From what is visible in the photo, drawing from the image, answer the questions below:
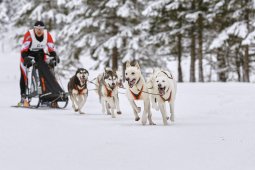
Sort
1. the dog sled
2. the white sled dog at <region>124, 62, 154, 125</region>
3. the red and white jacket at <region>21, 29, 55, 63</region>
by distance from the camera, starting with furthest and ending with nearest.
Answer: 1. the red and white jacket at <region>21, 29, 55, 63</region>
2. the dog sled
3. the white sled dog at <region>124, 62, 154, 125</region>

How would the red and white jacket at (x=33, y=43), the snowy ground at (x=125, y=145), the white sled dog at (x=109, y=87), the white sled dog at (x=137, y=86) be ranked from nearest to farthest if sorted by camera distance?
the snowy ground at (x=125, y=145)
the white sled dog at (x=137, y=86)
the white sled dog at (x=109, y=87)
the red and white jacket at (x=33, y=43)

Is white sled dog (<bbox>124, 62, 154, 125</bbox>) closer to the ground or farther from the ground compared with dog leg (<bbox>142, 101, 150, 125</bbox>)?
farther from the ground

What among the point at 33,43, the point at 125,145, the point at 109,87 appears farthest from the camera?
the point at 33,43

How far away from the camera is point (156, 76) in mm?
8992

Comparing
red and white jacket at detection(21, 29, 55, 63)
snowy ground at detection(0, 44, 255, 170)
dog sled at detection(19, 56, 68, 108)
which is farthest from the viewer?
red and white jacket at detection(21, 29, 55, 63)

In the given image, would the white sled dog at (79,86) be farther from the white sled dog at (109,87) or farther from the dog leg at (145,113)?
the dog leg at (145,113)

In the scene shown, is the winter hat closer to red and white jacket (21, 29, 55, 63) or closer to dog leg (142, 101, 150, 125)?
red and white jacket (21, 29, 55, 63)

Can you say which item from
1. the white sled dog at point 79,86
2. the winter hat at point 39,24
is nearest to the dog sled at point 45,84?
the white sled dog at point 79,86

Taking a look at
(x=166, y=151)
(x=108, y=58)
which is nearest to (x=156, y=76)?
(x=166, y=151)

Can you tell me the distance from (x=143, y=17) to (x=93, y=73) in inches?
422

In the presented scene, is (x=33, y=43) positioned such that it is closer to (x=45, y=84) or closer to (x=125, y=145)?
(x=45, y=84)

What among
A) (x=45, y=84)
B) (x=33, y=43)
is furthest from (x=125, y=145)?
(x=33, y=43)

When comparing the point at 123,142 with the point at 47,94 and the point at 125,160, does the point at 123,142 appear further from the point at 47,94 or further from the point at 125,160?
the point at 47,94

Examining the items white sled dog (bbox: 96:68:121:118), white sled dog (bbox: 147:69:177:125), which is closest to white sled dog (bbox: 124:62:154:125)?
white sled dog (bbox: 147:69:177:125)
